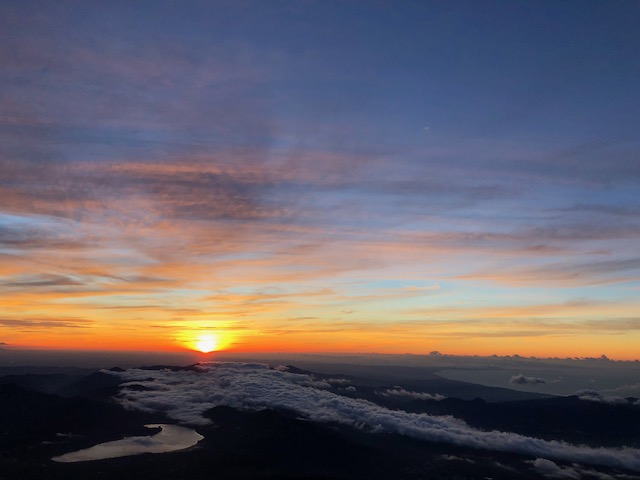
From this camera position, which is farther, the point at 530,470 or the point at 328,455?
the point at 530,470

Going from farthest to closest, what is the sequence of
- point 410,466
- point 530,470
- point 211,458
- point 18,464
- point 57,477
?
point 530,470, point 410,466, point 211,458, point 18,464, point 57,477

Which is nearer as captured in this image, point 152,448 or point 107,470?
point 107,470

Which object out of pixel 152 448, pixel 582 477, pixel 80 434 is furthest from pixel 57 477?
pixel 582 477

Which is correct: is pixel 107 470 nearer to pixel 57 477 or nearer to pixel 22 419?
pixel 57 477

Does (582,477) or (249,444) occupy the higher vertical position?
(249,444)

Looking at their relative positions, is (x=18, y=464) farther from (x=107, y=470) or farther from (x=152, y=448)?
(x=152, y=448)

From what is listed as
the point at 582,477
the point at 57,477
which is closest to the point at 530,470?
the point at 582,477

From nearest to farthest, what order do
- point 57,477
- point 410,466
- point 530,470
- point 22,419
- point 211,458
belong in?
point 57,477 < point 211,458 < point 410,466 < point 530,470 < point 22,419

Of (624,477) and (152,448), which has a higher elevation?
(152,448)

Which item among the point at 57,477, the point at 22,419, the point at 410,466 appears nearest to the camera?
the point at 57,477

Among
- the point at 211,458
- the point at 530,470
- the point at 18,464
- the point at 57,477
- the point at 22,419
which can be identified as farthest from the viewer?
the point at 22,419
